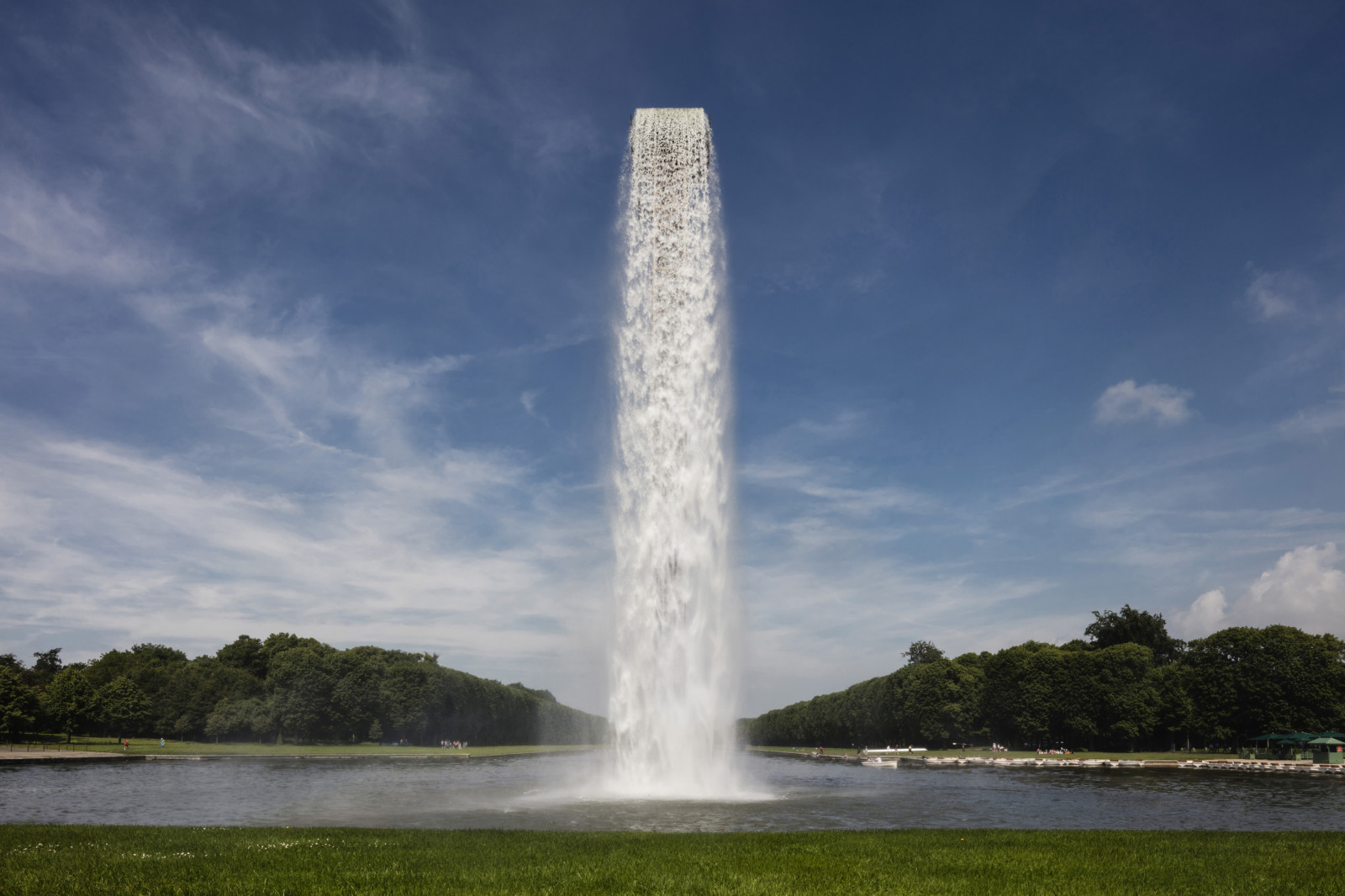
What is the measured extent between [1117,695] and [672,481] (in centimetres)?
7677

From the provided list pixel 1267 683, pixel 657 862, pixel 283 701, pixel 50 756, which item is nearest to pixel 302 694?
pixel 283 701

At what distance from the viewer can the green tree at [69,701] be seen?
101 metres

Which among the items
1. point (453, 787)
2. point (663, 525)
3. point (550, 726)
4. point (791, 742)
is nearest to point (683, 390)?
point (663, 525)

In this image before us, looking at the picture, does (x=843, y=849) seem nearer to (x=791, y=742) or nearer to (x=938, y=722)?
(x=938, y=722)

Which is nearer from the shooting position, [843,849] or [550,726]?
[843,849]

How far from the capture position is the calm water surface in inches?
1133

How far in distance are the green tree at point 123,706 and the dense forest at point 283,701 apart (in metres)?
0.13

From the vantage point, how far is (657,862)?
17.4 m

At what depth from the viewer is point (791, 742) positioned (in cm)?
18000

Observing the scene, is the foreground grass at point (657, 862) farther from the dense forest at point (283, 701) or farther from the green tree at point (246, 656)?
the green tree at point (246, 656)

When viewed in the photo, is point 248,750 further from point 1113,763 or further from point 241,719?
point 1113,763

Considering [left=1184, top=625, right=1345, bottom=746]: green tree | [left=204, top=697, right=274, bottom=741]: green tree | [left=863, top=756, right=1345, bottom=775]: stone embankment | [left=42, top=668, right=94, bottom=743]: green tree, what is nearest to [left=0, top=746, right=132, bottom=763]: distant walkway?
[left=42, top=668, right=94, bottom=743]: green tree

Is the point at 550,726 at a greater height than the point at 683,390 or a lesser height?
lesser

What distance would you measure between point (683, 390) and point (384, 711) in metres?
90.6
